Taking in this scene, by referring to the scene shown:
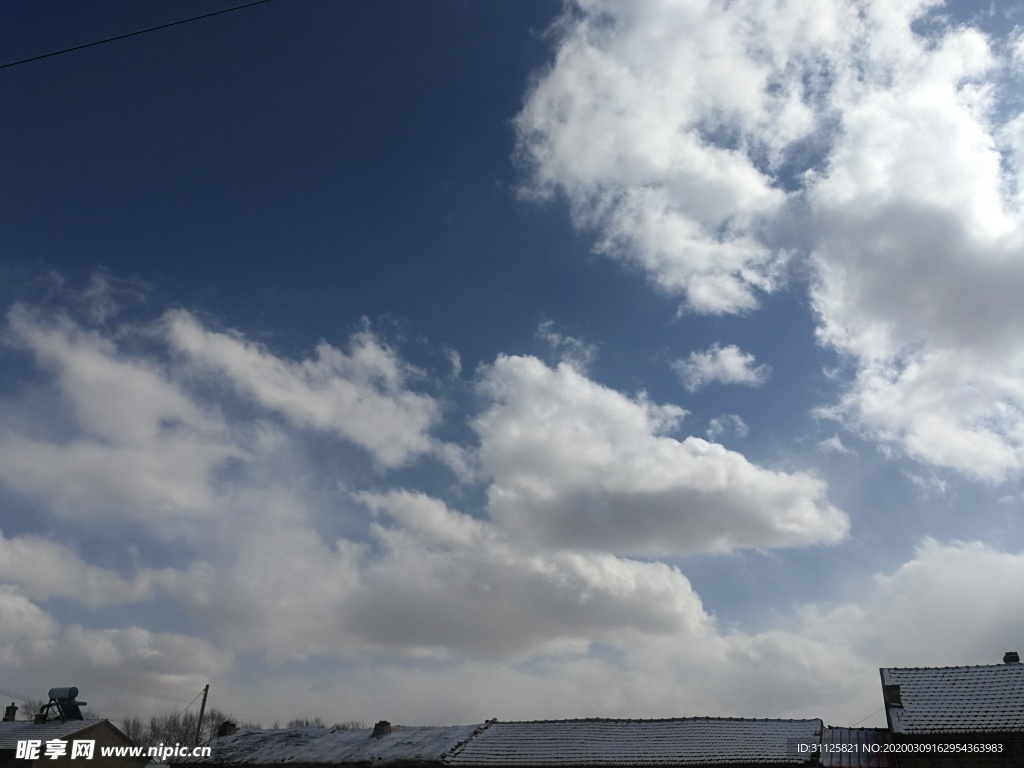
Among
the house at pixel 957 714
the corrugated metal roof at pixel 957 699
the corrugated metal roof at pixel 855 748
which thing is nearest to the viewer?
the house at pixel 957 714

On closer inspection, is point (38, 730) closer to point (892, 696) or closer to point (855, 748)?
point (855, 748)

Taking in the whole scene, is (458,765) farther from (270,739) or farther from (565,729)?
(270,739)

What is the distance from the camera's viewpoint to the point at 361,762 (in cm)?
3219

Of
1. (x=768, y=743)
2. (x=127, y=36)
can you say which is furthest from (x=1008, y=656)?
(x=127, y=36)

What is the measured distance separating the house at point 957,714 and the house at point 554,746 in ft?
10.3

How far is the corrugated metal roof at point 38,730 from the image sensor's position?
1874 inches

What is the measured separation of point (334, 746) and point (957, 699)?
27.0 m

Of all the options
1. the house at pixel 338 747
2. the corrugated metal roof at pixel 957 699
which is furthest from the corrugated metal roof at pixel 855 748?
the house at pixel 338 747

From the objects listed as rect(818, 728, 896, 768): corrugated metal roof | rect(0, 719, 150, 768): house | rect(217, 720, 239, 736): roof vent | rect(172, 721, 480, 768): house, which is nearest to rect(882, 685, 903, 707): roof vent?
rect(818, 728, 896, 768): corrugated metal roof

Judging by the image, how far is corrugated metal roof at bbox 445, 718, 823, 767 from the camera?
27.6 m

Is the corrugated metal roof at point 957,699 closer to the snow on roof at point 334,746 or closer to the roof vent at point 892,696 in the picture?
the roof vent at point 892,696

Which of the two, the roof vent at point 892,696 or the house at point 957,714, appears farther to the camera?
the roof vent at point 892,696

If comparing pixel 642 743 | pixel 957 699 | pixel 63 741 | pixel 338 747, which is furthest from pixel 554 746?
pixel 63 741

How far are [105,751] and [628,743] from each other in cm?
3891
